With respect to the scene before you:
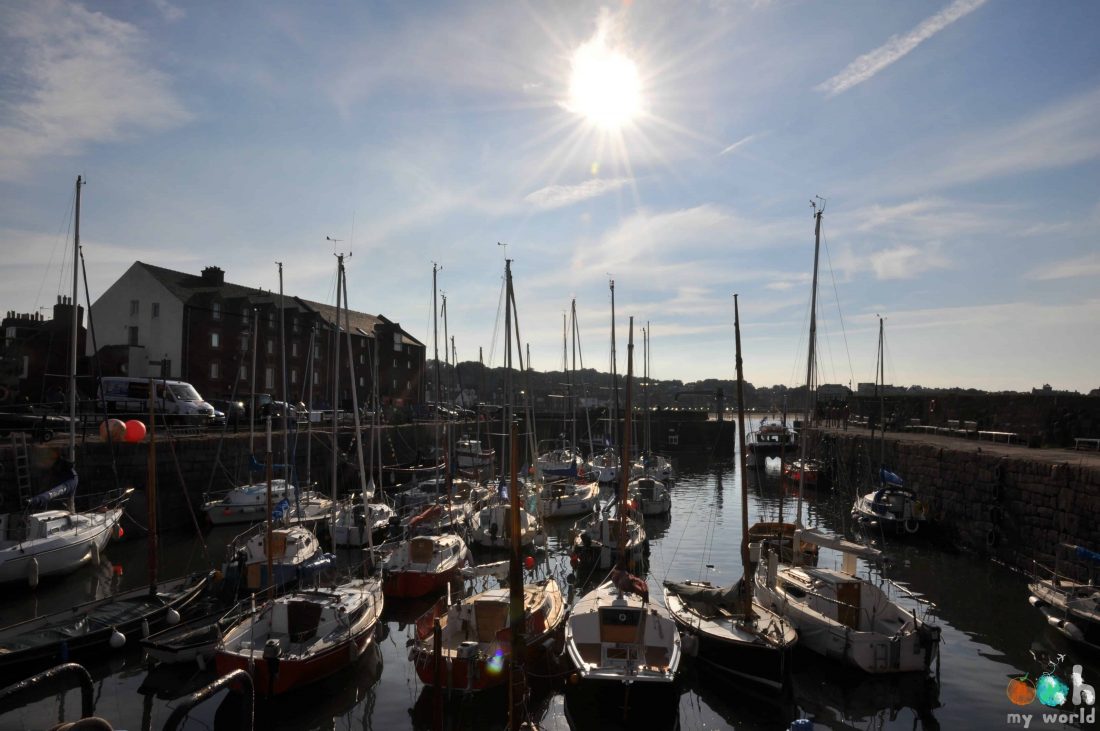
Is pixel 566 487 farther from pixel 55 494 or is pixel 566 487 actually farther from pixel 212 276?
pixel 212 276

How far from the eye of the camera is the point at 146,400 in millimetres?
42219

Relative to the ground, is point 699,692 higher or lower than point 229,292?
lower

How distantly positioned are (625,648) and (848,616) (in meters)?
5.94

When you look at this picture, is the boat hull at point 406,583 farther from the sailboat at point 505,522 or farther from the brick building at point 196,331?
the brick building at point 196,331

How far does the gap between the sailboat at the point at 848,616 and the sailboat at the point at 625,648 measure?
4.01 metres

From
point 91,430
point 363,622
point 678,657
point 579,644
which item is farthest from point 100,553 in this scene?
point 678,657

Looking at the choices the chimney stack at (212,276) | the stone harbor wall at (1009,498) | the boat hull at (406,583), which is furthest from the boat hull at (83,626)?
the chimney stack at (212,276)

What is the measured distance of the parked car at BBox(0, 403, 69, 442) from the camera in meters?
30.1

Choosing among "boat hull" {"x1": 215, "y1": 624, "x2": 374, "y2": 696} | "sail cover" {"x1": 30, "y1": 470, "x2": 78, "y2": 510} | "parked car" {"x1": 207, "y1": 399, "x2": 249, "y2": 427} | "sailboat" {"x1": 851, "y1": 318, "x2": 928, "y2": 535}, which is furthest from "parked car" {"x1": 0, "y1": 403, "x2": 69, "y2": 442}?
"sailboat" {"x1": 851, "y1": 318, "x2": 928, "y2": 535}

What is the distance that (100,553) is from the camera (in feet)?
86.9

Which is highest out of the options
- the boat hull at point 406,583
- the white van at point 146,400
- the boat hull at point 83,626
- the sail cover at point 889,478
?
the white van at point 146,400

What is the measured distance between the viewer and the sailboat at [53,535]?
2192 cm

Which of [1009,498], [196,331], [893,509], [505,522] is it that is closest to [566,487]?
[505,522]

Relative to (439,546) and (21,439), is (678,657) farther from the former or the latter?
(21,439)
